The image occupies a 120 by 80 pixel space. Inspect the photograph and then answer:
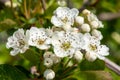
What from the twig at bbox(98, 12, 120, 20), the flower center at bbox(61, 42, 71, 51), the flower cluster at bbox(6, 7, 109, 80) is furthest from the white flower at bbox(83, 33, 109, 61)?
the twig at bbox(98, 12, 120, 20)

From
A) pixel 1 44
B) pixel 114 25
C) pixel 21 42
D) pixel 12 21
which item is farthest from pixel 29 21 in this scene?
pixel 114 25

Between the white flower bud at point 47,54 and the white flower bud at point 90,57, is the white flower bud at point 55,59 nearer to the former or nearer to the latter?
the white flower bud at point 47,54

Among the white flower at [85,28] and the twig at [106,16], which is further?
the twig at [106,16]

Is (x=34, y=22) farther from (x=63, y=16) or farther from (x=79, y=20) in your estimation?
(x=79, y=20)

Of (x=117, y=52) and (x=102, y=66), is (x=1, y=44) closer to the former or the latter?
(x=117, y=52)

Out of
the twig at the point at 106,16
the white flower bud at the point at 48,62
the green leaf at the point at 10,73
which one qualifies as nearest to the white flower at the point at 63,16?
the white flower bud at the point at 48,62

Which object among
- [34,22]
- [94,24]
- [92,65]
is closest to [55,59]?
[92,65]

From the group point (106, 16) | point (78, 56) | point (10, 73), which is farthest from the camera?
point (106, 16)
